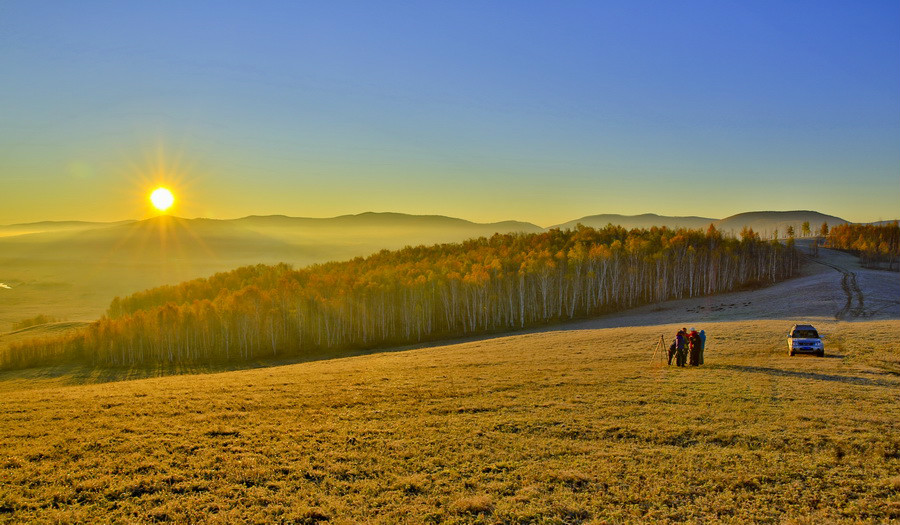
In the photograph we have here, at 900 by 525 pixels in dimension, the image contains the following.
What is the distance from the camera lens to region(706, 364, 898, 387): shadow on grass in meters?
25.2

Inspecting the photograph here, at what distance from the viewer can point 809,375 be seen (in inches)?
1083

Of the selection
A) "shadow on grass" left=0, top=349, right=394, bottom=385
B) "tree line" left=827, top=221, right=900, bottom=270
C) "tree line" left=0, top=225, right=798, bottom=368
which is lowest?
"shadow on grass" left=0, top=349, right=394, bottom=385

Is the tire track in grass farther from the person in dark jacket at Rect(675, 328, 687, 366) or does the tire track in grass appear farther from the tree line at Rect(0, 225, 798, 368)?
the person in dark jacket at Rect(675, 328, 687, 366)

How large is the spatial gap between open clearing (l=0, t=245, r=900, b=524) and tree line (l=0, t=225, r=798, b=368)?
214 ft

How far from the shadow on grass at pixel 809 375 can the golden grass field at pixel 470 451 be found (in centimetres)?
32

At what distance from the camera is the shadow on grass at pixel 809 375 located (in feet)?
82.8

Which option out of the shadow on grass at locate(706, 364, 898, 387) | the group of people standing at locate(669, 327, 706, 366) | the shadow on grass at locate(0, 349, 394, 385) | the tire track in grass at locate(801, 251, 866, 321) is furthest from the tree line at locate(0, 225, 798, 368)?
the shadow on grass at locate(706, 364, 898, 387)

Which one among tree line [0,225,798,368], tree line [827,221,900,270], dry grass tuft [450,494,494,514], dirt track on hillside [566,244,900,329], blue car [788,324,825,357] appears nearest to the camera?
dry grass tuft [450,494,494,514]

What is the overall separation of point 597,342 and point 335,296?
200 feet

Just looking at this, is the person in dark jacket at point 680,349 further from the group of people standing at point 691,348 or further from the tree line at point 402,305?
the tree line at point 402,305

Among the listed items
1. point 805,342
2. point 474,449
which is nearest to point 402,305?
point 805,342

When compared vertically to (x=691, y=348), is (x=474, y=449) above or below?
below

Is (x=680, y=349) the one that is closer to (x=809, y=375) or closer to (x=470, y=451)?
(x=809, y=375)

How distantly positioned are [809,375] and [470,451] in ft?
74.0
